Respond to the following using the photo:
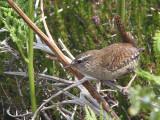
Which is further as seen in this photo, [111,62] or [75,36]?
[75,36]

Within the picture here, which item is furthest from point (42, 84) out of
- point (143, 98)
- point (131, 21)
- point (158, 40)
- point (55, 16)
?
point (143, 98)

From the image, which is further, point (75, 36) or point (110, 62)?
point (75, 36)

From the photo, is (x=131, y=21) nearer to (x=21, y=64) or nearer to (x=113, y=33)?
(x=113, y=33)

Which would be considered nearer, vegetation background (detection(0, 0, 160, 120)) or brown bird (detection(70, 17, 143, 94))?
brown bird (detection(70, 17, 143, 94))

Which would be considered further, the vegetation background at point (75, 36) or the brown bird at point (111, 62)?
the vegetation background at point (75, 36)

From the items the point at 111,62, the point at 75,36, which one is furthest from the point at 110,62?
the point at 75,36

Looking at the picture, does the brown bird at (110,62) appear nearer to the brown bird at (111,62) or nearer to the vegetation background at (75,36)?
the brown bird at (111,62)

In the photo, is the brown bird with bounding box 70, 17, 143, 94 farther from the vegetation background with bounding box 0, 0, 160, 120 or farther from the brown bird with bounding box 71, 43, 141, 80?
the vegetation background with bounding box 0, 0, 160, 120

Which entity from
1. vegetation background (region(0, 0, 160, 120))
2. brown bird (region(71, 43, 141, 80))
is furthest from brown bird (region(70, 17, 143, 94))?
vegetation background (region(0, 0, 160, 120))

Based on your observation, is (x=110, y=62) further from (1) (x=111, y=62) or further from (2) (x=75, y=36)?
(2) (x=75, y=36)

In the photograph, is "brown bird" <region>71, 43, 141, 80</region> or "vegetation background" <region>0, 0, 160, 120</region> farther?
"vegetation background" <region>0, 0, 160, 120</region>

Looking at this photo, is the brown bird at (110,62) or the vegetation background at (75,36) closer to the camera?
the brown bird at (110,62)

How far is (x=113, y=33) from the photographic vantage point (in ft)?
9.85

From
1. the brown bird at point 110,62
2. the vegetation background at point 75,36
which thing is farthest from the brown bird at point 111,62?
the vegetation background at point 75,36
